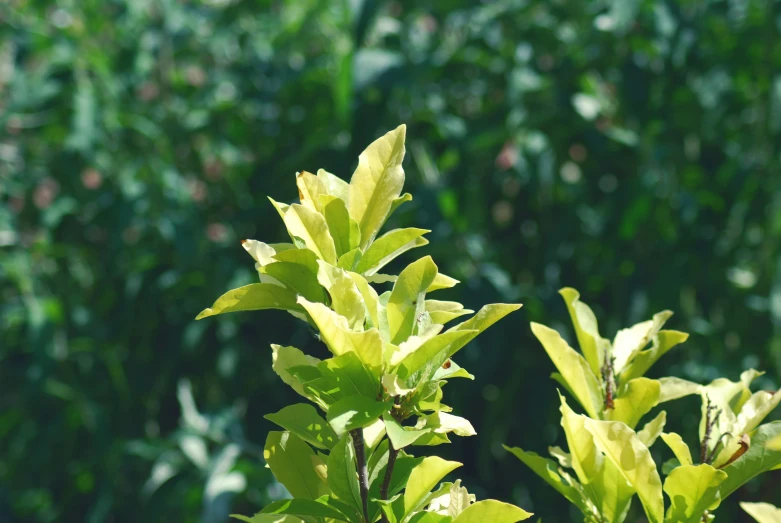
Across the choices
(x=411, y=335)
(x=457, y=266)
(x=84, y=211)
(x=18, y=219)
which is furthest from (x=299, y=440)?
(x=18, y=219)

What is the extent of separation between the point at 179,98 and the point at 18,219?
54 cm

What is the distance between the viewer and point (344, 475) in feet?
1.65

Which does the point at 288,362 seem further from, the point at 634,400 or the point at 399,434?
the point at 634,400

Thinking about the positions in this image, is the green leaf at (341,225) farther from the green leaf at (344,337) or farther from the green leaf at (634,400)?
the green leaf at (634,400)

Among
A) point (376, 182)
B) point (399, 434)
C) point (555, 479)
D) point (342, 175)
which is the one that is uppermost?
point (376, 182)

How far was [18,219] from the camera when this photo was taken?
7.41ft

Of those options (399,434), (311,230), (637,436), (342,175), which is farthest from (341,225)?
(342,175)

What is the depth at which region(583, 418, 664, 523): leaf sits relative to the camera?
0.51 m

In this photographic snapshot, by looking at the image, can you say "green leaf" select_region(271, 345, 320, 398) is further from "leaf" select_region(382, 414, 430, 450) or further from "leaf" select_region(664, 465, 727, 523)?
"leaf" select_region(664, 465, 727, 523)

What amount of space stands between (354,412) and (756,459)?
0.86ft

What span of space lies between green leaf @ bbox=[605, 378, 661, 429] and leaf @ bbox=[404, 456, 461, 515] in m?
0.16

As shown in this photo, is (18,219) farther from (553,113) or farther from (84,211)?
(553,113)

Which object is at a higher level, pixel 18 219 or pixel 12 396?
pixel 18 219

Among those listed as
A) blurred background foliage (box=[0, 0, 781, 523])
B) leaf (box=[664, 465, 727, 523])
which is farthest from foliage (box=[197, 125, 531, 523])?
blurred background foliage (box=[0, 0, 781, 523])
